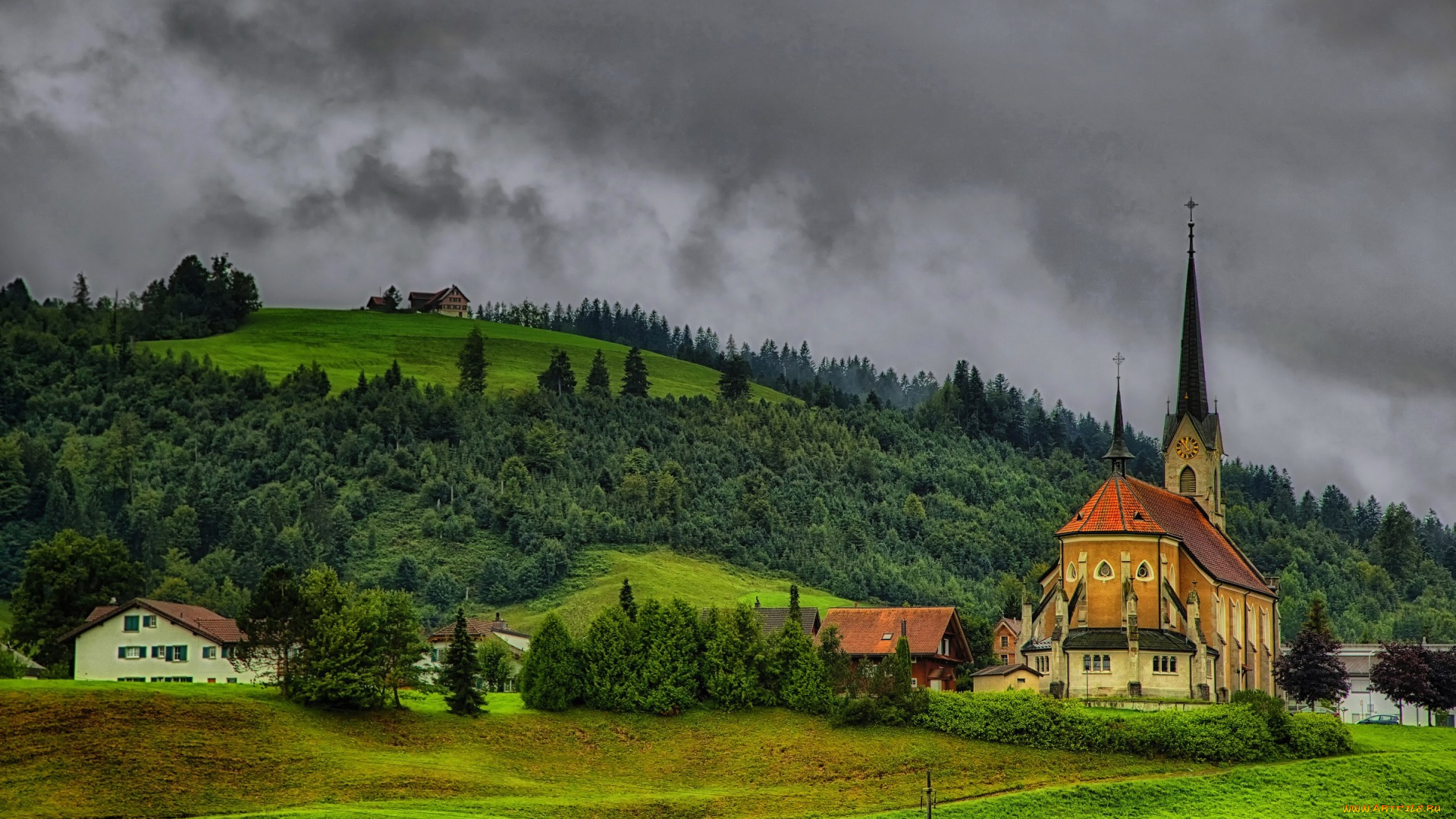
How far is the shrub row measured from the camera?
74.3m

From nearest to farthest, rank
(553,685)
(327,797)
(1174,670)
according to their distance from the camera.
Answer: (327,797)
(553,685)
(1174,670)

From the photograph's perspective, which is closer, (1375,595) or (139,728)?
(139,728)

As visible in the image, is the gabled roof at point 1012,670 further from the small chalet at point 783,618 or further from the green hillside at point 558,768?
the green hillside at point 558,768

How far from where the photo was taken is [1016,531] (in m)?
188

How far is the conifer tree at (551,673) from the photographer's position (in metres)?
78.3

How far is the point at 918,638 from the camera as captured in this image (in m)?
104

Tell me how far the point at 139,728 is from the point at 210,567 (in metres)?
93.3

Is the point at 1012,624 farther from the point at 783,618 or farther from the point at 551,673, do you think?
the point at 551,673

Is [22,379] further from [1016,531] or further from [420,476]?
[1016,531]

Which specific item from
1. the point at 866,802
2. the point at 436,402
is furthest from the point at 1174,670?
the point at 436,402

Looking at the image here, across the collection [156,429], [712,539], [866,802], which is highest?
[156,429]

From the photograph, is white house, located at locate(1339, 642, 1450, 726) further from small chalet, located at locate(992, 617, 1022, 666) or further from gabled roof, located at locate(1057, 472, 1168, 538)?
gabled roof, located at locate(1057, 472, 1168, 538)

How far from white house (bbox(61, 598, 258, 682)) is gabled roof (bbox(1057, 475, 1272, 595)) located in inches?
1832

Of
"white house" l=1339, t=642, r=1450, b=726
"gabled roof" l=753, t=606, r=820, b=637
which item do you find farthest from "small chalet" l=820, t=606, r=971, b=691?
"white house" l=1339, t=642, r=1450, b=726
